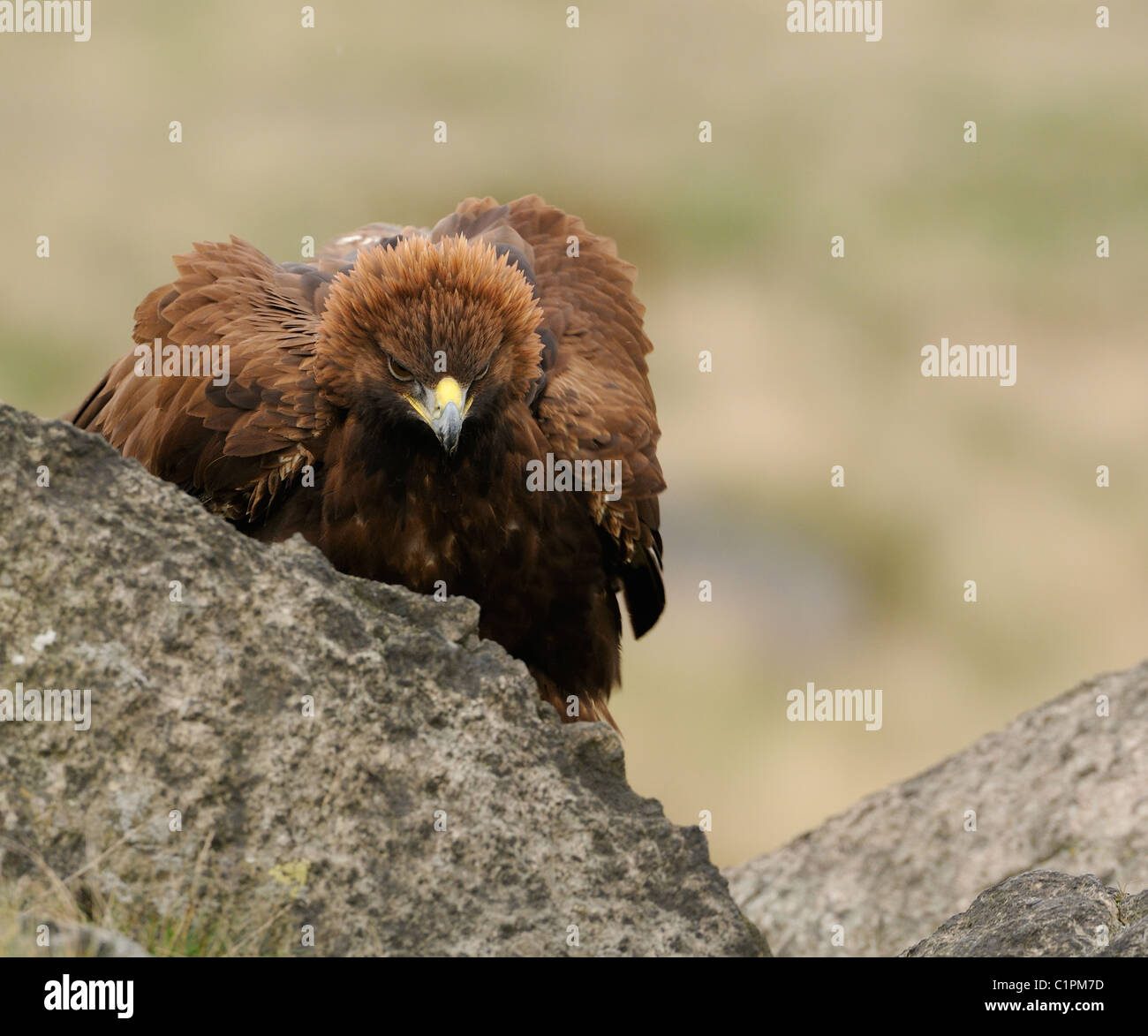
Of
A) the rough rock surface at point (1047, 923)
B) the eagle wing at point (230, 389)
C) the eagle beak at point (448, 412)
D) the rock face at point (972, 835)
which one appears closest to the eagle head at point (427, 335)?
the eagle beak at point (448, 412)

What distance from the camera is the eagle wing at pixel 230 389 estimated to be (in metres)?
6.24

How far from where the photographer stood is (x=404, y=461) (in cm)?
613

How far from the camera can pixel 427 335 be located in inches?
225

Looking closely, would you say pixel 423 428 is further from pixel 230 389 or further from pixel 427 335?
pixel 230 389

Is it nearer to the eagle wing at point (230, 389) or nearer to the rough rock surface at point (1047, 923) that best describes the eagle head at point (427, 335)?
the eagle wing at point (230, 389)

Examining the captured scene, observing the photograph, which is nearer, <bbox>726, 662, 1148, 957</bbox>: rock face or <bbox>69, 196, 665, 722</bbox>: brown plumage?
<bbox>69, 196, 665, 722</bbox>: brown plumage

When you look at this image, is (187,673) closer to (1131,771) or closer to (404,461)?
(404,461)

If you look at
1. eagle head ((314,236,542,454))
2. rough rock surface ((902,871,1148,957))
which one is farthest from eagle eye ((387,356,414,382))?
rough rock surface ((902,871,1148,957))

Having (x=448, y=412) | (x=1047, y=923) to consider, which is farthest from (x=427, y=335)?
(x=1047, y=923)

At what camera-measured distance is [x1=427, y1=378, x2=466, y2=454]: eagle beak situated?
5562 mm

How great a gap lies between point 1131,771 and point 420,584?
320 cm

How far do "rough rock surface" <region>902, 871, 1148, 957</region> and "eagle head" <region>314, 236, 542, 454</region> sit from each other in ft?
7.95

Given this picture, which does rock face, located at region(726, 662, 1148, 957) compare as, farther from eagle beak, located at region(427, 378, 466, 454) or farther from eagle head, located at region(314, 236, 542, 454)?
eagle beak, located at region(427, 378, 466, 454)
